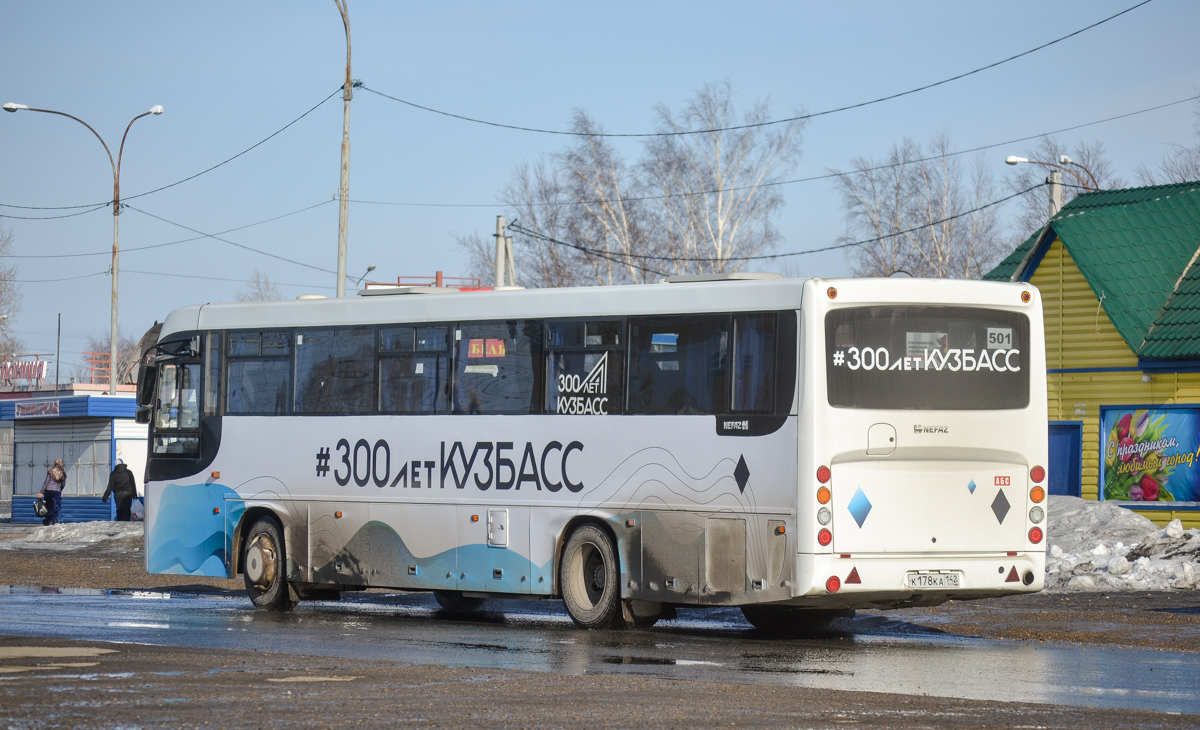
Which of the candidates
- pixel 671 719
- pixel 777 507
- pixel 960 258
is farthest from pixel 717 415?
pixel 960 258

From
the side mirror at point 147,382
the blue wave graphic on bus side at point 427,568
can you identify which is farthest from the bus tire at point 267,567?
the side mirror at point 147,382

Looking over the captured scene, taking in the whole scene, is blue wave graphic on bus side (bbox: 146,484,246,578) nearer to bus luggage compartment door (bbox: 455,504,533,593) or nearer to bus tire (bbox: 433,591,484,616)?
bus tire (bbox: 433,591,484,616)

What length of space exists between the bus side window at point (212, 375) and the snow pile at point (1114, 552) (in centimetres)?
1027

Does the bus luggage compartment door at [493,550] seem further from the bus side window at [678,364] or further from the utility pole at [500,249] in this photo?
the utility pole at [500,249]

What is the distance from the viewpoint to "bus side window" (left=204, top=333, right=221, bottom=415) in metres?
18.2

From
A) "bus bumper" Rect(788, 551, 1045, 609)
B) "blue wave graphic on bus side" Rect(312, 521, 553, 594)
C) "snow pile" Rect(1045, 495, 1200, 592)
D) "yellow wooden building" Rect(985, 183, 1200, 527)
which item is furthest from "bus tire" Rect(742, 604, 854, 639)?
"yellow wooden building" Rect(985, 183, 1200, 527)

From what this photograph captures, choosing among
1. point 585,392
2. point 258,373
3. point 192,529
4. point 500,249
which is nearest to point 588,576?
point 585,392

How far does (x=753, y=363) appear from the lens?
1369 centimetres

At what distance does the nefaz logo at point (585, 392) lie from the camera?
1482cm

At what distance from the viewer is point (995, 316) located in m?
14.0

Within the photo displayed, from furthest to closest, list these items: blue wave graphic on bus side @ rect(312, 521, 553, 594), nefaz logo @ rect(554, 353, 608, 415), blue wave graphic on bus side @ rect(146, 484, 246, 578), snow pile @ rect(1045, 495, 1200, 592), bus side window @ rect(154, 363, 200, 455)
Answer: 1. snow pile @ rect(1045, 495, 1200, 592)
2. bus side window @ rect(154, 363, 200, 455)
3. blue wave graphic on bus side @ rect(146, 484, 246, 578)
4. blue wave graphic on bus side @ rect(312, 521, 553, 594)
5. nefaz logo @ rect(554, 353, 608, 415)

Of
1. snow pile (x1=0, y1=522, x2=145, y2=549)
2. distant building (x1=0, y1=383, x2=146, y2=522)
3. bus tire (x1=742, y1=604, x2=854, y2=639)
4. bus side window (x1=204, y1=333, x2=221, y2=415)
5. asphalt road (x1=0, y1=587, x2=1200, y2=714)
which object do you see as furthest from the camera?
distant building (x1=0, y1=383, x2=146, y2=522)

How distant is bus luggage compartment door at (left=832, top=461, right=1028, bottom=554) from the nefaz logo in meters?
2.64

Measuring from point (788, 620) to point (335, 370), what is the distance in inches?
214
